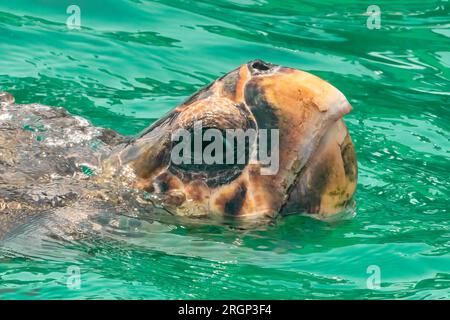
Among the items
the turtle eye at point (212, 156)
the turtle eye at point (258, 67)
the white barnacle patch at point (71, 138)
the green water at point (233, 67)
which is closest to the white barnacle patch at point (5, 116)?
the white barnacle patch at point (71, 138)

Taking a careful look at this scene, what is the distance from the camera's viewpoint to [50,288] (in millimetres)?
4477

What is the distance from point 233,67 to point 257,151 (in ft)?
13.7

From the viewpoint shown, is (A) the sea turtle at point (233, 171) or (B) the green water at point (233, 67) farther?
(B) the green water at point (233, 67)

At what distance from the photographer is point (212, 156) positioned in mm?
4449

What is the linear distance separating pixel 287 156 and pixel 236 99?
359mm

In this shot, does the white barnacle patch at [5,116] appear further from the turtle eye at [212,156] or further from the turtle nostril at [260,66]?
the turtle nostril at [260,66]

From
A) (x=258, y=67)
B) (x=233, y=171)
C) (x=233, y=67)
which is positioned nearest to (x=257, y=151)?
(x=233, y=171)

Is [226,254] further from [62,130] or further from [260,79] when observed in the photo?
[62,130]

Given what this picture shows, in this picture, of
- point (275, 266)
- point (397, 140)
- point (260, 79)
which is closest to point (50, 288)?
point (275, 266)

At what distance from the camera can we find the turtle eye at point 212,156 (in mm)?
4430

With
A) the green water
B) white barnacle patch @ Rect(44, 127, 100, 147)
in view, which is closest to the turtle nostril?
the green water

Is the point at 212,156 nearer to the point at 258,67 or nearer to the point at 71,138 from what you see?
the point at 258,67

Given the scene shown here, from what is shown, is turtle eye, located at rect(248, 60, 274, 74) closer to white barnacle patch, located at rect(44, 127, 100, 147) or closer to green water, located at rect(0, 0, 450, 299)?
green water, located at rect(0, 0, 450, 299)

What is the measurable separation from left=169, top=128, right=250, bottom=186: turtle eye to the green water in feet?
0.83
